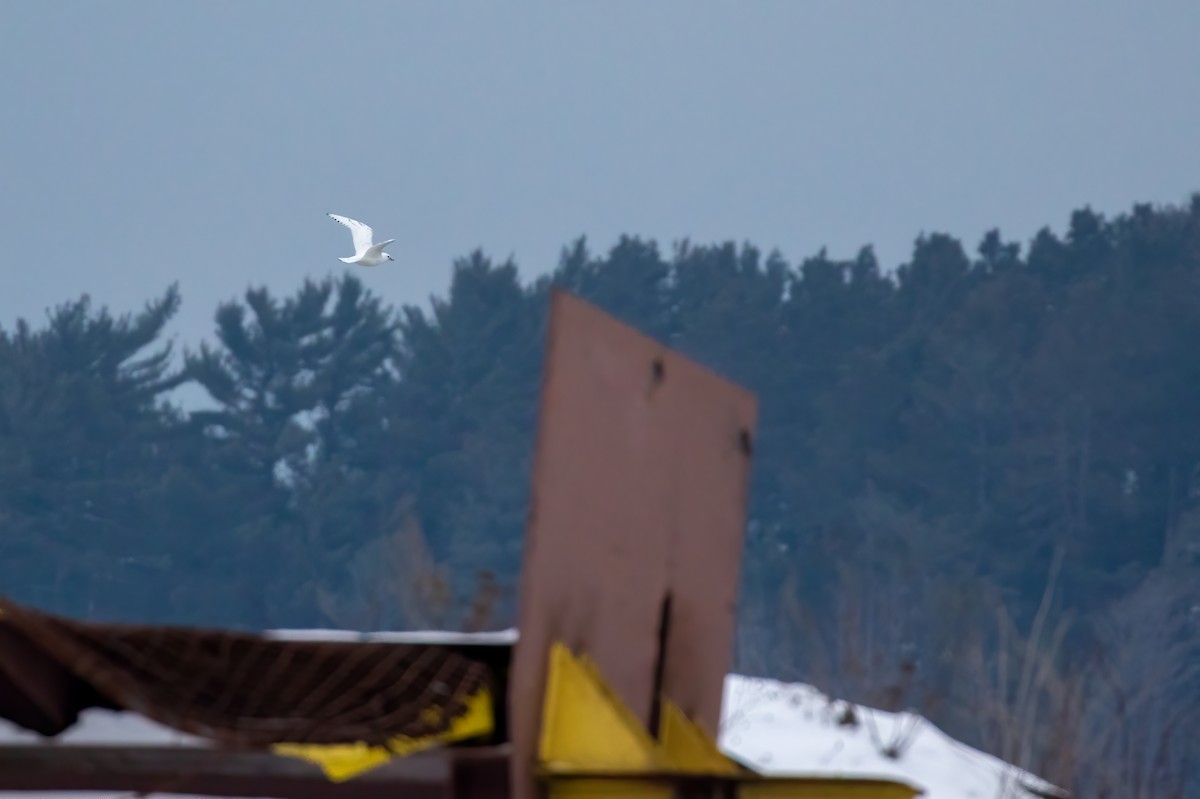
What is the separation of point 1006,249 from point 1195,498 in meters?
10.8

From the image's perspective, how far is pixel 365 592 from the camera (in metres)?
41.5

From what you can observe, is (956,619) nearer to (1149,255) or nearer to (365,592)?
(365,592)

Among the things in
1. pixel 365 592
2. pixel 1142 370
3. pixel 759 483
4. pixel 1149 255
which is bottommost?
pixel 365 592

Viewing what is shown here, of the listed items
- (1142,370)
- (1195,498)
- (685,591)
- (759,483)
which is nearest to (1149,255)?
(1142,370)

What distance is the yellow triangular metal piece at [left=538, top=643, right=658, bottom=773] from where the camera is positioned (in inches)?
129

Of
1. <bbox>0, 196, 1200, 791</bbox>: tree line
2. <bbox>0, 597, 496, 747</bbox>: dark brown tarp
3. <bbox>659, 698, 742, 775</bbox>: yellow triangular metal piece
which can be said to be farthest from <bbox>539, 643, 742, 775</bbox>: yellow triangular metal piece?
<bbox>0, 196, 1200, 791</bbox>: tree line

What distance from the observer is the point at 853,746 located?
52.1 feet

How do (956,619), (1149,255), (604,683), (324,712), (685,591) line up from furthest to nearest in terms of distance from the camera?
(1149,255) < (956,619) < (685,591) < (604,683) < (324,712)

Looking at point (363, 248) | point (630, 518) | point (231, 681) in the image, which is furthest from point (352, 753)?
point (363, 248)

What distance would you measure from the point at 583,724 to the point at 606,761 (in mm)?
80

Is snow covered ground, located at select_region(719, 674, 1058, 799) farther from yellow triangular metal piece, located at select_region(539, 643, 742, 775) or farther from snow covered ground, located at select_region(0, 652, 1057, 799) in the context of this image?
yellow triangular metal piece, located at select_region(539, 643, 742, 775)

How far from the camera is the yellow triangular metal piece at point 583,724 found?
3.29m

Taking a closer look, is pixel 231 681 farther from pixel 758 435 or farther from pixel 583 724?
pixel 758 435

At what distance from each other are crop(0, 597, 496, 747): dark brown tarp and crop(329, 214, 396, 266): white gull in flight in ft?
27.3
